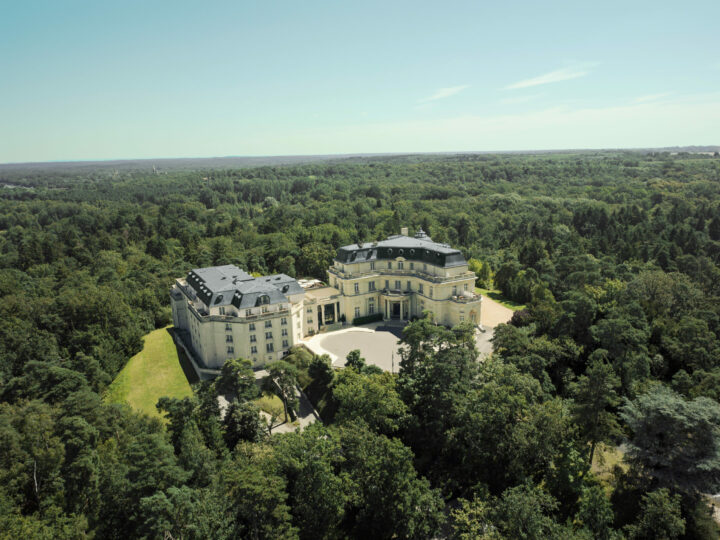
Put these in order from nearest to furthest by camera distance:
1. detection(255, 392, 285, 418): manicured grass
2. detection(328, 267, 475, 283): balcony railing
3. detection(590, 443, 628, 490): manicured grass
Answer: detection(590, 443, 628, 490): manicured grass, detection(255, 392, 285, 418): manicured grass, detection(328, 267, 475, 283): balcony railing

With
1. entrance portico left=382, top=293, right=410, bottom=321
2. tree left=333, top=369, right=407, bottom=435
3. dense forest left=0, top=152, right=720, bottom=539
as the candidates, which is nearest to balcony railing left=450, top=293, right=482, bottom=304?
dense forest left=0, top=152, right=720, bottom=539

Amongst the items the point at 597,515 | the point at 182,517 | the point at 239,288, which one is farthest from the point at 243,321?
the point at 597,515

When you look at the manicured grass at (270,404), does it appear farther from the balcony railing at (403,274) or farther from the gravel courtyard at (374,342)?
the balcony railing at (403,274)

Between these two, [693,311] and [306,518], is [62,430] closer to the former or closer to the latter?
[306,518]

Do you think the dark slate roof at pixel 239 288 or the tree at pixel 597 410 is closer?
the tree at pixel 597 410

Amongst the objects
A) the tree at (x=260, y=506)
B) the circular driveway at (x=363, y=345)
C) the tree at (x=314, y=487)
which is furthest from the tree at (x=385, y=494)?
the circular driveway at (x=363, y=345)

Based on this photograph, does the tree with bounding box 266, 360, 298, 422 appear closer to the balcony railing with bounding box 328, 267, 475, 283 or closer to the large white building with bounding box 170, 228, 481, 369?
the large white building with bounding box 170, 228, 481, 369

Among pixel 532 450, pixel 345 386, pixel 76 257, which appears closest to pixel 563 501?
pixel 532 450

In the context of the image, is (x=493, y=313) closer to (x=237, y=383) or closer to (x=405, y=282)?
(x=405, y=282)
